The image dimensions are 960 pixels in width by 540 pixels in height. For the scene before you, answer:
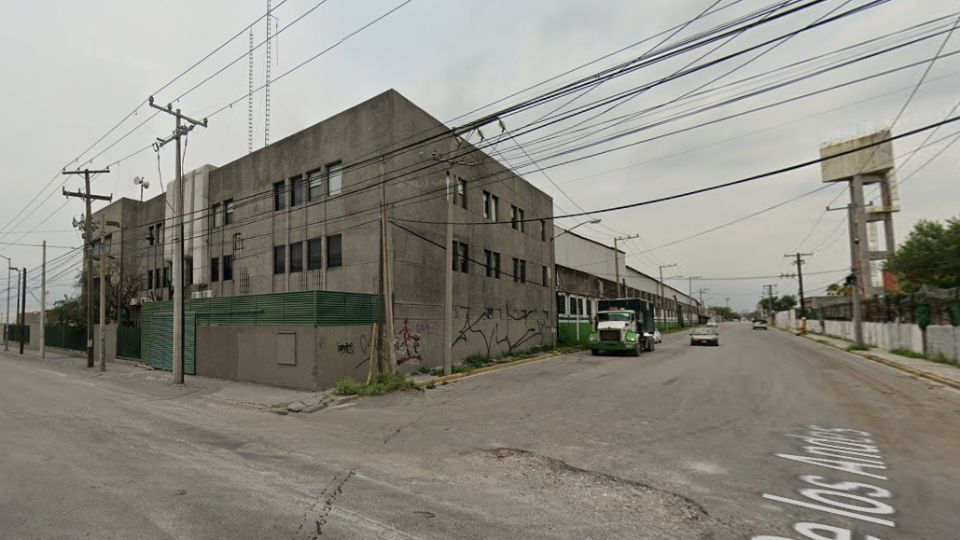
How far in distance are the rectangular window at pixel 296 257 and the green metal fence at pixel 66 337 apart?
24599 millimetres

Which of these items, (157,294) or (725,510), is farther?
(157,294)

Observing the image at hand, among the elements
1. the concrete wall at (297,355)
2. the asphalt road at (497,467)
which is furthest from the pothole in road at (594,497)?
the concrete wall at (297,355)

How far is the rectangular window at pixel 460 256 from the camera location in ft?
78.2

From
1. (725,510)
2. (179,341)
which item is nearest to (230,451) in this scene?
(725,510)

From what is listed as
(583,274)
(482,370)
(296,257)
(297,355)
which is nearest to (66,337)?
(296,257)

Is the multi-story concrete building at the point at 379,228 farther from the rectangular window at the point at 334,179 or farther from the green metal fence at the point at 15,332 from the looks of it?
the green metal fence at the point at 15,332

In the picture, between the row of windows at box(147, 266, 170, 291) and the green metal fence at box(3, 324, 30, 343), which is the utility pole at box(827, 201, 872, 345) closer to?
the row of windows at box(147, 266, 170, 291)

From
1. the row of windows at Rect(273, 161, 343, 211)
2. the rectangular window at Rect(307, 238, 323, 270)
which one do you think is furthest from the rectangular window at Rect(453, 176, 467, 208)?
the rectangular window at Rect(307, 238, 323, 270)

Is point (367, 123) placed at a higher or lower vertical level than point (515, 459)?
higher

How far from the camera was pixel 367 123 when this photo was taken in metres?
20.3

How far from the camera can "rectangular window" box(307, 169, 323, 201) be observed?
71.3 ft

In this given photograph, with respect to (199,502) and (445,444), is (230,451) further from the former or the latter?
(445,444)

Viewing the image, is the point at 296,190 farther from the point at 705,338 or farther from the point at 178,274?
the point at 705,338

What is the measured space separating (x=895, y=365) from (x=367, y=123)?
25704 millimetres
